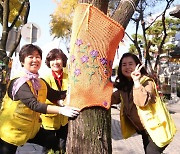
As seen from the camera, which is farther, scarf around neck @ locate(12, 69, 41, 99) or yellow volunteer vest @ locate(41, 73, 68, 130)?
yellow volunteer vest @ locate(41, 73, 68, 130)

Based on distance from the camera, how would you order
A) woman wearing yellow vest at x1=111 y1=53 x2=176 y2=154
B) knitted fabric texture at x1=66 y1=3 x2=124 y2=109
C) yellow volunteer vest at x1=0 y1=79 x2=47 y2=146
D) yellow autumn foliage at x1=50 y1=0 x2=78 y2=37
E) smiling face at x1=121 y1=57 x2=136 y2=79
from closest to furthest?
knitted fabric texture at x1=66 y1=3 x2=124 y2=109 → woman wearing yellow vest at x1=111 y1=53 x2=176 y2=154 → yellow volunteer vest at x1=0 y1=79 x2=47 y2=146 → smiling face at x1=121 y1=57 x2=136 y2=79 → yellow autumn foliage at x1=50 y1=0 x2=78 y2=37

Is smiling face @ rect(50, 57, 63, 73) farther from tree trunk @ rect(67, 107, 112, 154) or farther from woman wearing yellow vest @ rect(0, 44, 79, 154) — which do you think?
tree trunk @ rect(67, 107, 112, 154)

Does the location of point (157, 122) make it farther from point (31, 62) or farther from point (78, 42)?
point (31, 62)

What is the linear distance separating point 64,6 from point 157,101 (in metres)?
30.3

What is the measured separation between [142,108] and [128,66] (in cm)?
45

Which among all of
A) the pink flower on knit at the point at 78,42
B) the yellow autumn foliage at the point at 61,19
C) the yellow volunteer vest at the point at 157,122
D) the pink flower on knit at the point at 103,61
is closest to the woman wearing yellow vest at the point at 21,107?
the pink flower on knit at the point at 78,42

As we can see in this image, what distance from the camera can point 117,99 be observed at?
3172 millimetres

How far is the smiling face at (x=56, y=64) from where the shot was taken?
3666 mm

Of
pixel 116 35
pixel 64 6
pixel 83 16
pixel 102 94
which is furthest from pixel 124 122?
pixel 64 6

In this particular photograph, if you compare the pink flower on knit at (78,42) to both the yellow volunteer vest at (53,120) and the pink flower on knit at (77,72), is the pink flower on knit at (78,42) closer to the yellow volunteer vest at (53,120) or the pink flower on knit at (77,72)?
the pink flower on knit at (77,72)

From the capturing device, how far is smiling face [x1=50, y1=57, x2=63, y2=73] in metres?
3.67

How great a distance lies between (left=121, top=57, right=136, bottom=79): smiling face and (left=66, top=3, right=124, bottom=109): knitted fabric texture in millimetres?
509

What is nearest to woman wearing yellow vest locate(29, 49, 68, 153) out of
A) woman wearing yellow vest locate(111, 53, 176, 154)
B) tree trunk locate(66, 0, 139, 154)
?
woman wearing yellow vest locate(111, 53, 176, 154)

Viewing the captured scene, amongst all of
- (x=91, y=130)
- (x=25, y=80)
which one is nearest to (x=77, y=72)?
(x=91, y=130)
